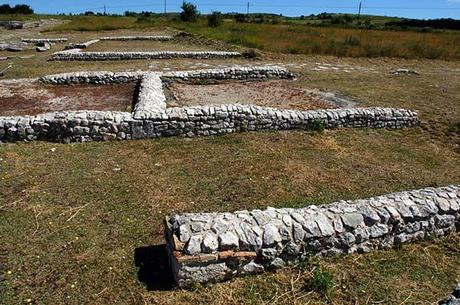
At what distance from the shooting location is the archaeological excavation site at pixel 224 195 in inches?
198

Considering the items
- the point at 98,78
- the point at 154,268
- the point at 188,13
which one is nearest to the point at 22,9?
the point at 188,13

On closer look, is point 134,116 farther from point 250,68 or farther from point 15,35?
point 15,35

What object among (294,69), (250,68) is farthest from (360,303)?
(294,69)

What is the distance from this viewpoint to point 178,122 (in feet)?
33.5

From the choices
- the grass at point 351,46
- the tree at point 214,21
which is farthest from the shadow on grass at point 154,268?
the tree at point 214,21

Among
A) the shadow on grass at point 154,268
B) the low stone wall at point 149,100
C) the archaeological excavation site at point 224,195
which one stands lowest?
the shadow on grass at point 154,268

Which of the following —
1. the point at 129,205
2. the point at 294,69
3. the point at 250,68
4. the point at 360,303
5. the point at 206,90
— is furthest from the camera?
the point at 294,69

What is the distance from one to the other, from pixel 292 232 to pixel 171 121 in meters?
5.71

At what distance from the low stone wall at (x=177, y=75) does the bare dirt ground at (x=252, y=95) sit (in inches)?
20.1

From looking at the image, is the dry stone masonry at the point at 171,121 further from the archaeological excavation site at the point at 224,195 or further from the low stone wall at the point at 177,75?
the low stone wall at the point at 177,75

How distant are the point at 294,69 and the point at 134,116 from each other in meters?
12.3

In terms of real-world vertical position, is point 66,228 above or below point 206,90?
below

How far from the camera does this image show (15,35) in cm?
3303

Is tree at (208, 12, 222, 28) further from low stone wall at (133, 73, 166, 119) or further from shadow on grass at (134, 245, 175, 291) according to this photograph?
shadow on grass at (134, 245, 175, 291)
